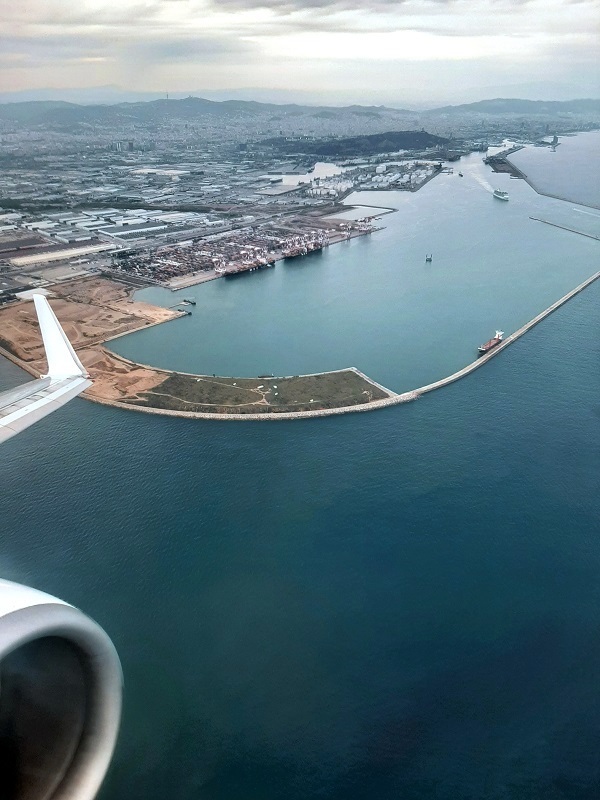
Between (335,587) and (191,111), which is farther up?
(191,111)

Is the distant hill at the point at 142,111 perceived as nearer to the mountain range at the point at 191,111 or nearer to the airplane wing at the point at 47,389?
the mountain range at the point at 191,111

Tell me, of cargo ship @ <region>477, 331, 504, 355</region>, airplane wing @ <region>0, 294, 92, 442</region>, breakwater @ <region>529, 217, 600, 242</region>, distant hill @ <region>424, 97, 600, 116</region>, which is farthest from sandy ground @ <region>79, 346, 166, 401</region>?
distant hill @ <region>424, 97, 600, 116</region>

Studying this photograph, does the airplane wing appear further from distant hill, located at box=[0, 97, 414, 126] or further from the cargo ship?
distant hill, located at box=[0, 97, 414, 126]

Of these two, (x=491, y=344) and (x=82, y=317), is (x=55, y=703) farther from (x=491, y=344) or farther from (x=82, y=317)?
(x=82, y=317)

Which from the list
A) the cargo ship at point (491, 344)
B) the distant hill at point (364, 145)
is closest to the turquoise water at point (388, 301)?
the cargo ship at point (491, 344)

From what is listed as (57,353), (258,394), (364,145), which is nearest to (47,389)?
(57,353)

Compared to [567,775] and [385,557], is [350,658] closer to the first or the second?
[385,557]

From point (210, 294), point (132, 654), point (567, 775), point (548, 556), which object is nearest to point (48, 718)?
point (132, 654)
